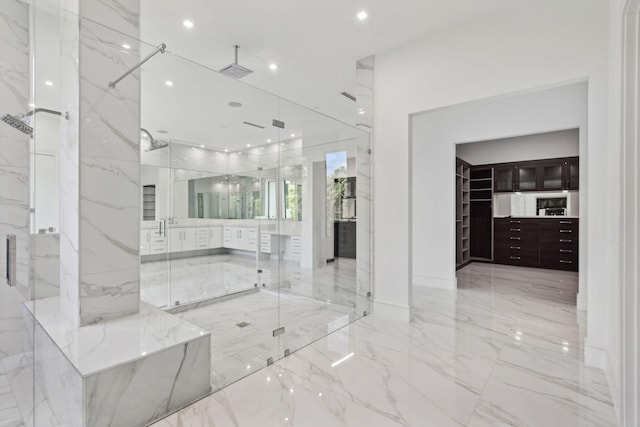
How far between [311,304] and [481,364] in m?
1.92

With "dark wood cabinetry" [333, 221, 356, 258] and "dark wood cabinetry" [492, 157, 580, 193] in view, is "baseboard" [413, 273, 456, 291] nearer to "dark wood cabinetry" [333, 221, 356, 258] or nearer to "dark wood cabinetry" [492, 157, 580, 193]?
"dark wood cabinetry" [333, 221, 356, 258]

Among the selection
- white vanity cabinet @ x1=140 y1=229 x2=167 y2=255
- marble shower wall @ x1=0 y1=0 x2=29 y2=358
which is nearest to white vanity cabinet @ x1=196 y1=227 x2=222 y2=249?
white vanity cabinet @ x1=140 y1=229 x2=167 y2=255

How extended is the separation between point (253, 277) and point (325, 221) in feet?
4.02

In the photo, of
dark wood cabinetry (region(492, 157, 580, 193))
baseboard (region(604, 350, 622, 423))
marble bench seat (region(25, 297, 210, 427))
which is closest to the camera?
marble bench seat (region(25, 297, 210, 427))

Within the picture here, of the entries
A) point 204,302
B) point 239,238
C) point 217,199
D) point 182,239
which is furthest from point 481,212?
point 182,239

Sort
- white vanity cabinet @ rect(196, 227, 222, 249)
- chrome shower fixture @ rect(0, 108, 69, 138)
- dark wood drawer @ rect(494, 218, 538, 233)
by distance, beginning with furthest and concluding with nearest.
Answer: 1. dark wood drawer @ rect(494, 218, 538, 233)
2. white vanity cabinet @ rect(196, 227, 222, 249)
3. chrome shower fixture @ rect(0, 108, 69, 138)

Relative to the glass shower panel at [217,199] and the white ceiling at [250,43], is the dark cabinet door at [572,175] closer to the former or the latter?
the white ceiling at [250,43]

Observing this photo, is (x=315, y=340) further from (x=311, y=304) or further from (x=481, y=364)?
(x=481, y=364)

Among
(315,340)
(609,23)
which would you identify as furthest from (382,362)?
(609,23)

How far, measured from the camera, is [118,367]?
150 centimetres

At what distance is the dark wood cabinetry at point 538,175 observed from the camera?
625cm

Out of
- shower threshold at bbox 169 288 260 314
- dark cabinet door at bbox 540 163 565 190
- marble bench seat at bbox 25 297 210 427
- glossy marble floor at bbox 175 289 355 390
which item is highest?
dark cabinet door at bbox 540 163 565 190

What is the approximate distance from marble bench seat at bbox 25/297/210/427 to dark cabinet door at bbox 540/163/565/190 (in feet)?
24.4

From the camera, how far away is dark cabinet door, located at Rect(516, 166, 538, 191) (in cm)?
667
